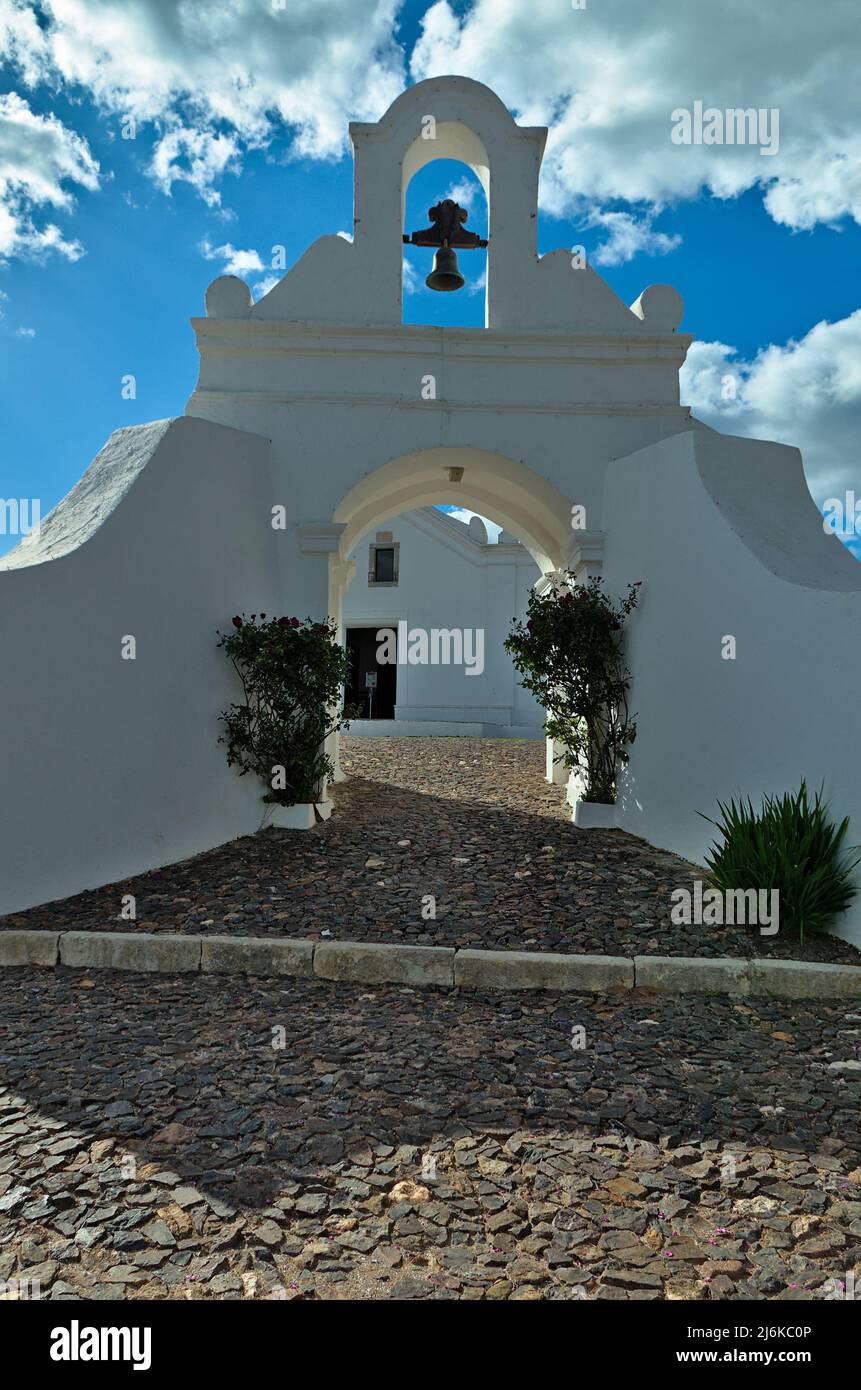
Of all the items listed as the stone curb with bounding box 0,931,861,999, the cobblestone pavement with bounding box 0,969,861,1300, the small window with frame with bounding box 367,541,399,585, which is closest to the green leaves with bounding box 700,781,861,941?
the stone curb with bounding box 0,931,861,999

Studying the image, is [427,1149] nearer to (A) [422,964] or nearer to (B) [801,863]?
(A) [422,964]

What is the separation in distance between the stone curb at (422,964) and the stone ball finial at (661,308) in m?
6.05

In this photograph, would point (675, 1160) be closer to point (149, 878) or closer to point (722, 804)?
point (722, 804)

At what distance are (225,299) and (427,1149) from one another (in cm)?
753

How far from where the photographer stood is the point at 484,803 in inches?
352

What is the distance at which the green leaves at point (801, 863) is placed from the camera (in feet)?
15.1

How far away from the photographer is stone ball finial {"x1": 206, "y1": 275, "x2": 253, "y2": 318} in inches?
307

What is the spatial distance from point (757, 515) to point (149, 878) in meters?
5.17

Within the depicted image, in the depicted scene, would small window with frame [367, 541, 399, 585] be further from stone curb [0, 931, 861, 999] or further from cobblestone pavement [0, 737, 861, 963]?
stone curb [0, 931, 861, 999]

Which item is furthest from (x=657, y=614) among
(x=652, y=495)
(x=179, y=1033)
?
(x=179, y=1033)

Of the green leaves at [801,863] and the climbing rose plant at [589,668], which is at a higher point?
the climbing rose plant at [589,668]

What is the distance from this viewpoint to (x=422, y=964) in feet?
14.8

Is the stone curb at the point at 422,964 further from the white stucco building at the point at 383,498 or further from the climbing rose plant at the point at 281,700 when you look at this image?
the climbing rose plant at the point at 281,700

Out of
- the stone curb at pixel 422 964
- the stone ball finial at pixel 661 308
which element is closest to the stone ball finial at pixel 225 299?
the stone ball finial at pixel 661 308
